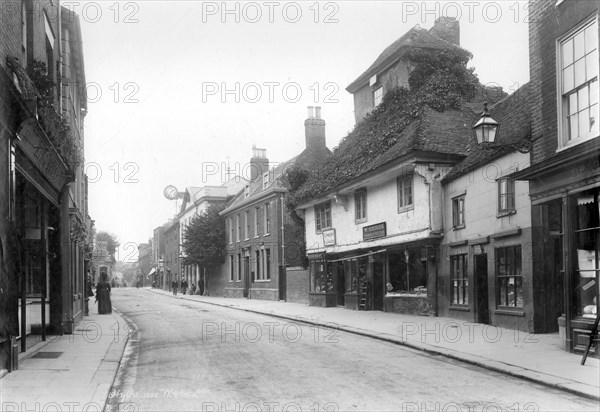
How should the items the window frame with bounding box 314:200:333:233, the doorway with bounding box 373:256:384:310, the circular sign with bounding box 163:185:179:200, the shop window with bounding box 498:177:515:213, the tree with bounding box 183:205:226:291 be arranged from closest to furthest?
the shop window with bounding box 498:177:515:213
the doorway with bounding box 373:256:384:310
the window frame with bounding box 314:200:333:233
the tree with bounding box 183:205:226:291
the circular sign with bounding box 163:185:179:200

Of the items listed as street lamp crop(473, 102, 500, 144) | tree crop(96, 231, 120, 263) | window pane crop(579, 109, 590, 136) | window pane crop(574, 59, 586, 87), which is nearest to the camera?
window pane crop(579, 109, 590, 136)

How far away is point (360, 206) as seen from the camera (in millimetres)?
24922

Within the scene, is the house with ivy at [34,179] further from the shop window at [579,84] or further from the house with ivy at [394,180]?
the house with ivy at [394,180]

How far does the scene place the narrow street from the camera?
Answer: 7.43m

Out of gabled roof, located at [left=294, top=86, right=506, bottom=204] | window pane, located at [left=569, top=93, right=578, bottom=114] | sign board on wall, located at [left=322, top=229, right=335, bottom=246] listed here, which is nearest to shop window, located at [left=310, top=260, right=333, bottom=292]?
sign board on wall, located at [left=322, top=229, right=335, bottom=246]

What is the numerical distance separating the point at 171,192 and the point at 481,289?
2133 inches

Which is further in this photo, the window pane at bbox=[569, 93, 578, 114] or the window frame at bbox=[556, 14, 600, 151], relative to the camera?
the window pane at bbox=[569, 93, 578, 114]

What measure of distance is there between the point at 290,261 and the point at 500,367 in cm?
2603

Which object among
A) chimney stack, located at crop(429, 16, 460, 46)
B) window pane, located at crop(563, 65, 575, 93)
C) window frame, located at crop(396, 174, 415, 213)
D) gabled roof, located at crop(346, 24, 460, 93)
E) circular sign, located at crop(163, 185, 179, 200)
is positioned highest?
chimney stack, located at crop(429, 16, 460, 46)

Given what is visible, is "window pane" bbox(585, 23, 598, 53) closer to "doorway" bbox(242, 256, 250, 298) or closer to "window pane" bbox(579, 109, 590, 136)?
"window pane" bbox(579, 109, 590, 136)

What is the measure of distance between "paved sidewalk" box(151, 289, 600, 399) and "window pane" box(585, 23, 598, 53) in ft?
16.9

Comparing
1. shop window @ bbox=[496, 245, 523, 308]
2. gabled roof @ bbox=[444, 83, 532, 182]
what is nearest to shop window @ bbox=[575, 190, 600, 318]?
gabled roof @ bbox=[444, 83, 532, 182]

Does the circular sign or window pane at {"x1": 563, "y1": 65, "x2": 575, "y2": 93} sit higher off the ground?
the circular sign

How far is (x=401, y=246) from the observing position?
21.6 m
